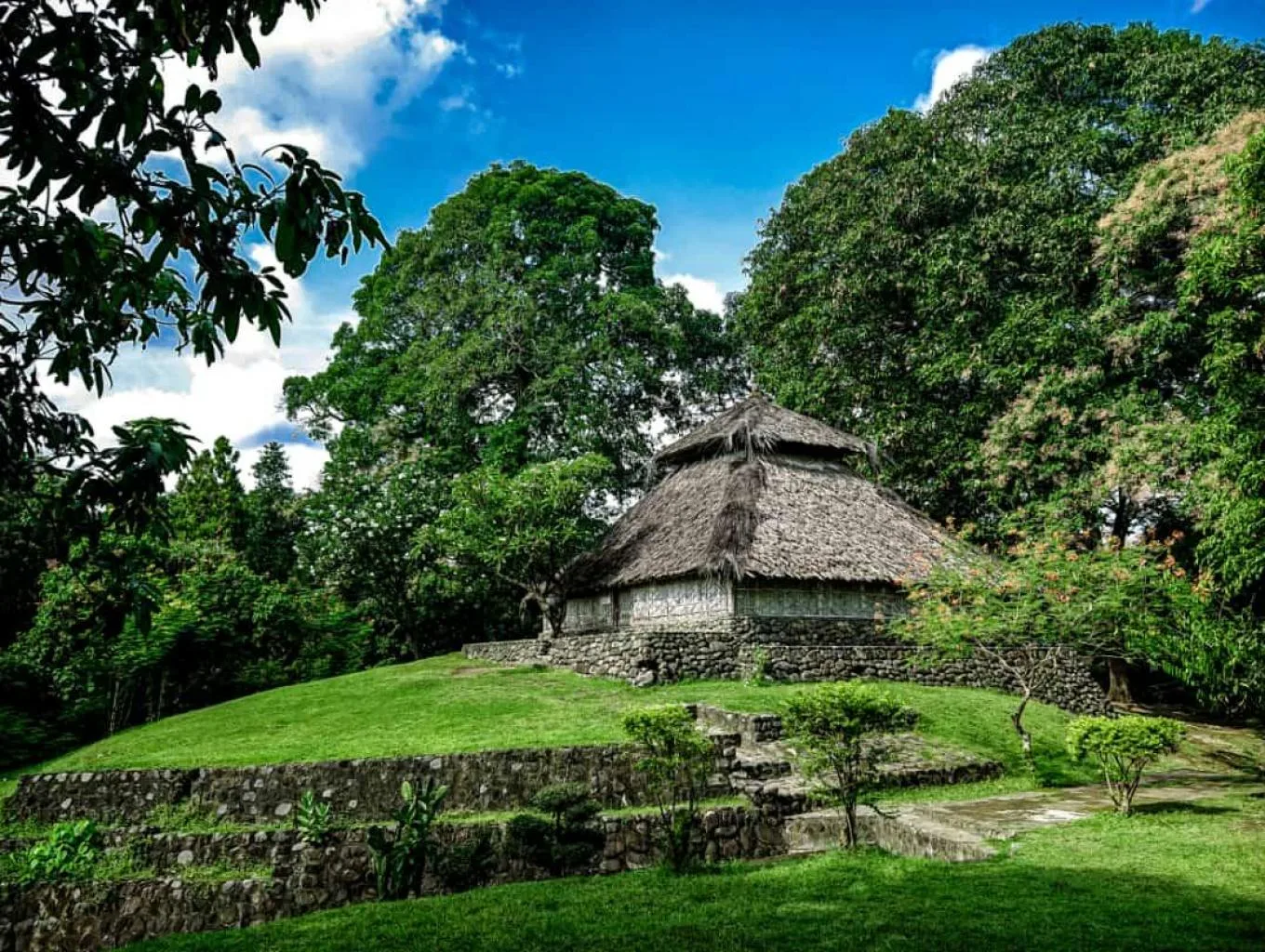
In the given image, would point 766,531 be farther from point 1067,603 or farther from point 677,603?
point 1067,603

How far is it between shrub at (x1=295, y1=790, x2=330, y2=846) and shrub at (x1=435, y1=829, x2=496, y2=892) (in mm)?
1242

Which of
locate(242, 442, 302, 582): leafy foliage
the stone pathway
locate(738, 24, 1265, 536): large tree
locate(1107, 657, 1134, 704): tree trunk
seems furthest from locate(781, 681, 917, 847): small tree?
locate(242, 442, 302, 582): leafy foliage

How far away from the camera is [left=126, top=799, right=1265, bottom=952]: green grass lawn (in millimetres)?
4961

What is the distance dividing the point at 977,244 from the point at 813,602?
36.8 ft

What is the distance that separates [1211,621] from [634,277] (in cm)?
2180

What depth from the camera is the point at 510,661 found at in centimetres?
2017

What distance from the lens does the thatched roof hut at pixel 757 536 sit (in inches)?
669

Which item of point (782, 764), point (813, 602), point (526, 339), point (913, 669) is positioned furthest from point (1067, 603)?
point (526, 339)

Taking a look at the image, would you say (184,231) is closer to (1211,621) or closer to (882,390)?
(1211,621)

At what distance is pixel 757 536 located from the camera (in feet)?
56.7

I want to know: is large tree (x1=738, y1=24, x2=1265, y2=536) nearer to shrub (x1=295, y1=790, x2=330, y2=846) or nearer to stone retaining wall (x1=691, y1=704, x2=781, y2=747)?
stone retaining wall (x1=691, y1=704, x2=781, y2=747)

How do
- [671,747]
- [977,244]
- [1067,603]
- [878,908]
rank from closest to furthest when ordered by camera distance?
[878,908], [671,747], [1067,603], [977,244]

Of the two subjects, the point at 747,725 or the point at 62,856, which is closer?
the point at 62,856

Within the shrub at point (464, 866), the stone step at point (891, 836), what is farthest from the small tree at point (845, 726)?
the shrub at point (464, 866)
